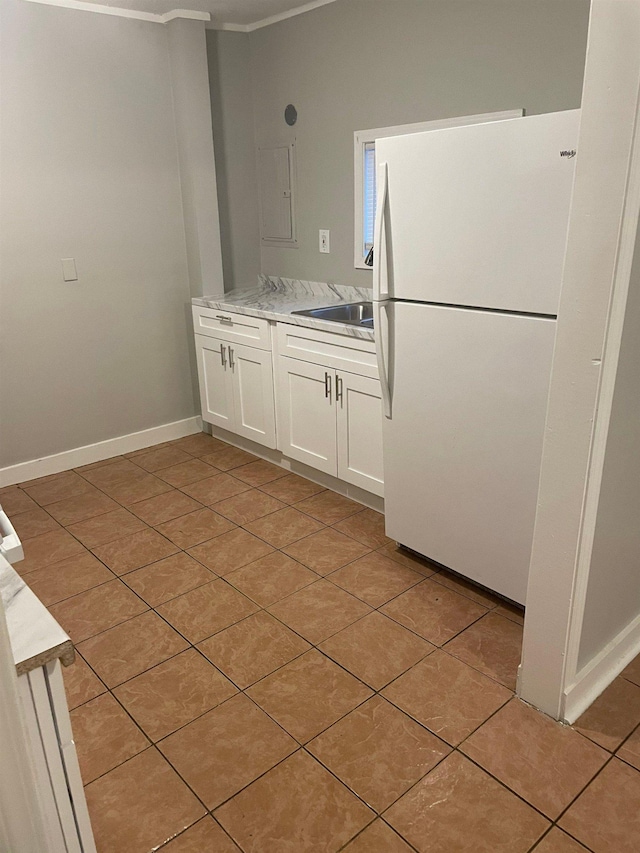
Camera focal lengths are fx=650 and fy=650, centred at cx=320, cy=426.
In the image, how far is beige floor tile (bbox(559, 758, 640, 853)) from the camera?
1512 mm

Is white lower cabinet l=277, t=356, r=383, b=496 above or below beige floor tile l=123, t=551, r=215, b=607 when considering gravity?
above

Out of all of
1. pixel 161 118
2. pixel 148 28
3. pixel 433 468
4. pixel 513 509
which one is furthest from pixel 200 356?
pixel 513 509

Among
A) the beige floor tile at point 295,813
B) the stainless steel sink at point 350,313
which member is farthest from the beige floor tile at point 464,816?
the stainless steel sink at point 350,313

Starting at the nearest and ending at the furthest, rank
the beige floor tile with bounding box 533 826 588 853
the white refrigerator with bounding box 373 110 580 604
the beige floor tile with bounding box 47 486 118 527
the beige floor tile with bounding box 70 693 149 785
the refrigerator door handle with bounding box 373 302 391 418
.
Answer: the beige floor tile with bounding box 533 826 588 853 < the beige floor tile with bounding box 70 693 149 785 < the white refrigerator with bounding box 373 110 580 604 < the refrigerator door handle with bounding box 373 302 391 418 < the beige floor tile with bounding box 47 486 118 527

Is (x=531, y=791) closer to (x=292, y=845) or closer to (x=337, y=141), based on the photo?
(x=292, y=845)

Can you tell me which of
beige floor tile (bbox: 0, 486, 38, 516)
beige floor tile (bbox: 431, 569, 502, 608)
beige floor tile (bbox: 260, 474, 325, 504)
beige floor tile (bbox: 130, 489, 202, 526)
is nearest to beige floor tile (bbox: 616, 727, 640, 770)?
beige floor tile (bbox: 431, 569, 502, 608)

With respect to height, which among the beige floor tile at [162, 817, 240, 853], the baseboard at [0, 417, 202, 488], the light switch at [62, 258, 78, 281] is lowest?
the beige floor tile at [162, 817, 240, 853]

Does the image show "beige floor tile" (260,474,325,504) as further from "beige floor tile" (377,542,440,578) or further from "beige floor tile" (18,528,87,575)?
"beige floor tile" (18,528,87,575)

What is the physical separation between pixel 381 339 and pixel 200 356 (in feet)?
6.07

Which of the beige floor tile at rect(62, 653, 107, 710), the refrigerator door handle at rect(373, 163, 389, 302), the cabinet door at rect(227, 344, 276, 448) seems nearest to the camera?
the beige floor tile at rect(62, 653, 107, 710)

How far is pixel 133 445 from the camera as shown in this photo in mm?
3971

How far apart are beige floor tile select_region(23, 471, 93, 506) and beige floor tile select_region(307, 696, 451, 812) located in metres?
2.12

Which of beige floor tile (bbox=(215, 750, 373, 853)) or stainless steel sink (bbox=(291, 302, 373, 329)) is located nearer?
beige floor tile (bbox=(215, 750, 373, 853))

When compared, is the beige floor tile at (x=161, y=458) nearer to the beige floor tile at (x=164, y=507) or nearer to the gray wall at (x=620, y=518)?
the beige floor tile at (x=164, y=507)
